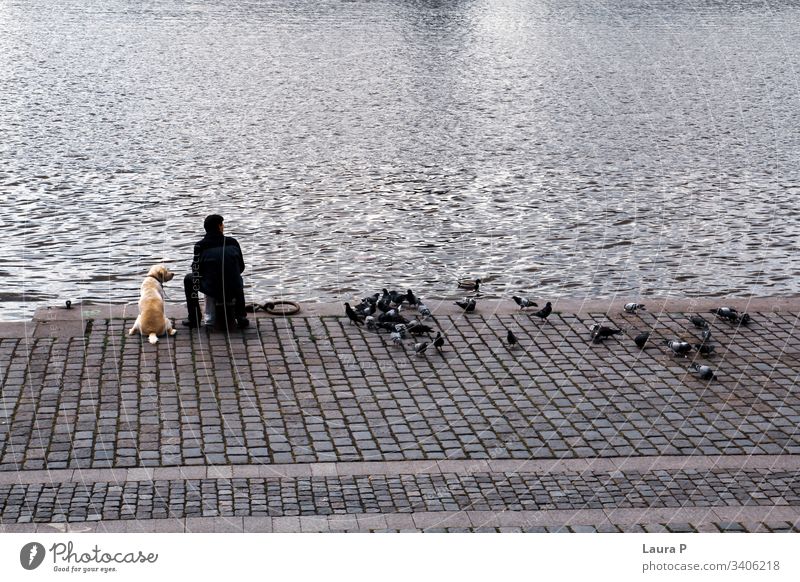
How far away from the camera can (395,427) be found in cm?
1280

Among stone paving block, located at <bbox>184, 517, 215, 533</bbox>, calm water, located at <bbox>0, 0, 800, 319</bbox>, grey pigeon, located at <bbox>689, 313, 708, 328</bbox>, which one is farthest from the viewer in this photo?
calm water, located at <bbox>0, 0, 800, 319</bbox>

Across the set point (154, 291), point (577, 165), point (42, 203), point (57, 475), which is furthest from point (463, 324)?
point (577, 165)

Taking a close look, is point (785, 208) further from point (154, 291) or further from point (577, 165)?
point (154, 291)

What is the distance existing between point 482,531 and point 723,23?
56.0 metres

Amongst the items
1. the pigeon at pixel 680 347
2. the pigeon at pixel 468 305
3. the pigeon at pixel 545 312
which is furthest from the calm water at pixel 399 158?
the pigeon at pixel 680 347

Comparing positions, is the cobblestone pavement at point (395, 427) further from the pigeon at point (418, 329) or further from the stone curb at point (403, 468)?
the pigeon at point (418, 329)

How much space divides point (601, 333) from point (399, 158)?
51.0ft

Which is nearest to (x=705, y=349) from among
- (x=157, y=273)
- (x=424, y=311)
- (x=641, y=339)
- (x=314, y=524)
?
(x=641, y=339)

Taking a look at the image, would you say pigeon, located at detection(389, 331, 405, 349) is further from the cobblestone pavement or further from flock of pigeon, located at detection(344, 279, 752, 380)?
the cobblestone pavement

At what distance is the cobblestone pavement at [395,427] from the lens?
35.8 feet

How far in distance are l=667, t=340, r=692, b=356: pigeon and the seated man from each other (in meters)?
5.61

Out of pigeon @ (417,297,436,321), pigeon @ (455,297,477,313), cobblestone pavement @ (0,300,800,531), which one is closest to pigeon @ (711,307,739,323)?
cobblestone pavement @ (0,300,800,531)

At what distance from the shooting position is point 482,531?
10.5 m

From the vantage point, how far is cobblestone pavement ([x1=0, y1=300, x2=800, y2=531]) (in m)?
10.9
